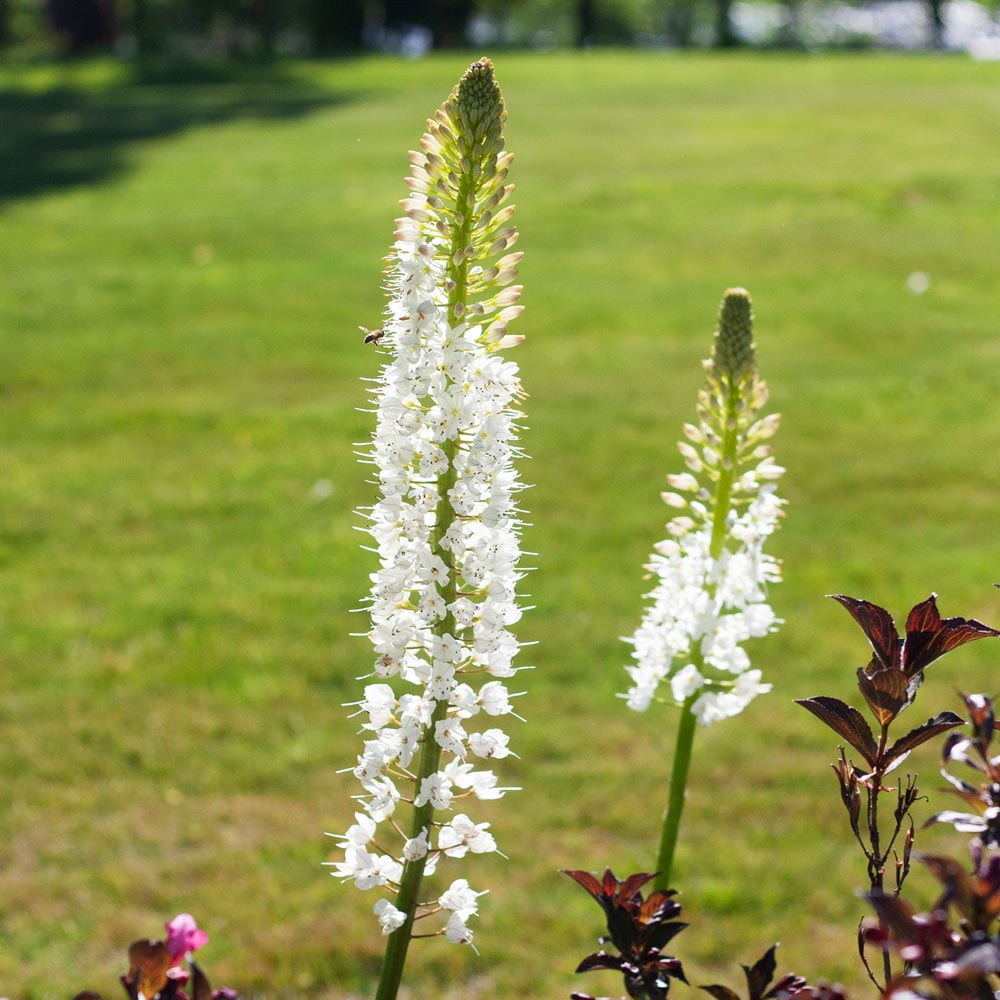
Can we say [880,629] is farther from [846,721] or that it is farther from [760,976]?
[760,976]

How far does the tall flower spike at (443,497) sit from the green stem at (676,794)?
40 cm

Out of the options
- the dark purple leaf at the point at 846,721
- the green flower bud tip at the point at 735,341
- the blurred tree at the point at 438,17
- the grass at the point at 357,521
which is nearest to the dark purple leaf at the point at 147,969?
the dark purple leaf at the point at 846,721

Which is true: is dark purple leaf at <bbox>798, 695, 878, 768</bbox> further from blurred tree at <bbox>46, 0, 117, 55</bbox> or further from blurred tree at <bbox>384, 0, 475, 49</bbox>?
blurred tree at <bbox>384, 0, 475, 49</bbox>

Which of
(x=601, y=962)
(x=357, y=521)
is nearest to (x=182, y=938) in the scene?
(x=601, y=962)

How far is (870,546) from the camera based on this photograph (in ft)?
27.6

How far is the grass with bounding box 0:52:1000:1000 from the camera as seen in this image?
542cm

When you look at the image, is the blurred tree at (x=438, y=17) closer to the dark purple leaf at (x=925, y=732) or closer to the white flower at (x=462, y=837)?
the white flower at (x=462, y=837)

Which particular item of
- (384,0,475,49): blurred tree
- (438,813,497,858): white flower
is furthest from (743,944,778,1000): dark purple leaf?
(384,0,475,49): blurred tree

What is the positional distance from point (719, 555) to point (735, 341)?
396mm

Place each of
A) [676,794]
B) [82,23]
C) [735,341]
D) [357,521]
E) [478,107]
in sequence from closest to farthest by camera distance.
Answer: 1. [478,107]
2. [676,794]
3. [735,341]
4. [357,521]
5. [82,23]

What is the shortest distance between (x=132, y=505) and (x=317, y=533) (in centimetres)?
133

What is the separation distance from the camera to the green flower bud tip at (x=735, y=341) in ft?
8.31

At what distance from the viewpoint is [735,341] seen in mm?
2559

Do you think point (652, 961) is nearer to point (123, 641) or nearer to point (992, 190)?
point (123, 641)
